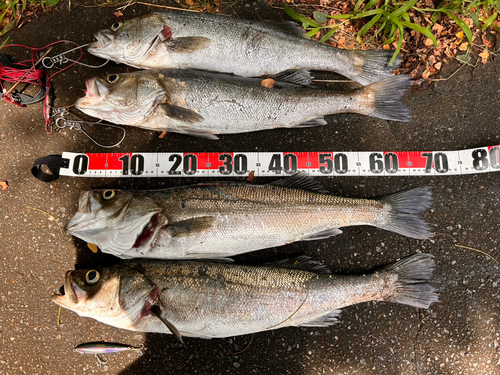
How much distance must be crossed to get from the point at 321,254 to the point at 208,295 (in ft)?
4.71

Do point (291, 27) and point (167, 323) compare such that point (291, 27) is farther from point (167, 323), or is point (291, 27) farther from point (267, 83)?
point (167, 323)

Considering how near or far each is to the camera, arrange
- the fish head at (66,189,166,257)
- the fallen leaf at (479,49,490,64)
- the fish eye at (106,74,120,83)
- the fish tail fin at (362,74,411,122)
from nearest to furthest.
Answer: the fish head at (66,189,166,257) → the fish eye at (106,74,120,83) → the fish tail fin at (362,74,411,122) → the fallen leaf at (479,49,490,64)

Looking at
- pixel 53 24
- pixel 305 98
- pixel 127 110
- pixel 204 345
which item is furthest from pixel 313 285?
pixel 53 24

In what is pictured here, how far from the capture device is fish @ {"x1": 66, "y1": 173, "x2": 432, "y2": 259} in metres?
2.94

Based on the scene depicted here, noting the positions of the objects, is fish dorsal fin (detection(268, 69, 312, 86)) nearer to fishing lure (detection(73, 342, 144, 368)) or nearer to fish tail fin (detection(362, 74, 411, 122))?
fish tail fin (detection(362, 74, 411, 122))

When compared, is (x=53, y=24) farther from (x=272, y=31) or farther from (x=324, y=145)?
(x=324, y=145)

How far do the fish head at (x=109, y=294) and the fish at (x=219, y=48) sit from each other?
7.60 feet

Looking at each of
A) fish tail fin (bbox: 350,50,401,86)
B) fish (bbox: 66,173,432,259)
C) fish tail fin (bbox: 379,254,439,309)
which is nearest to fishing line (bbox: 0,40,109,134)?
fish (bbox: 66,173,432,259)

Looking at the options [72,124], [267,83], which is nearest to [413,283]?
[267,83]

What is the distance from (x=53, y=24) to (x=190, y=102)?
228 centimetres

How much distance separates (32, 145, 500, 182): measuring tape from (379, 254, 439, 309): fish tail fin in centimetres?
101

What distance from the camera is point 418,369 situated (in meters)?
3.49

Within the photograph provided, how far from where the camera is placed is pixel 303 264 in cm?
328

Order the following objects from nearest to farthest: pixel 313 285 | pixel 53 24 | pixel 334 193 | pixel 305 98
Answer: pixel 313 285 < pixel 305 98 < pixel 334 193 < pixel 53 24
